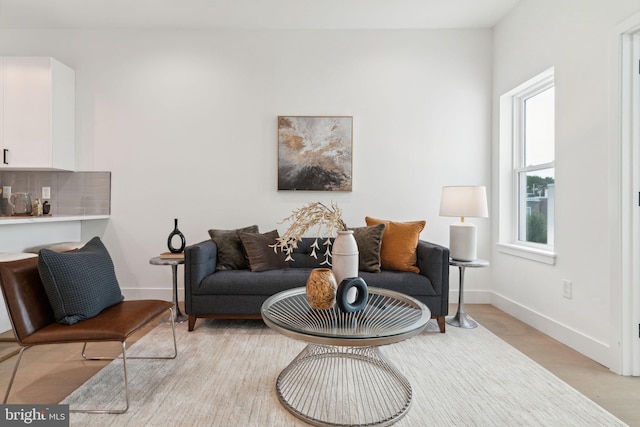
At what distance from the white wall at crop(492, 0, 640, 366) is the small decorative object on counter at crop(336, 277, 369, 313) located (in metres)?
1.73

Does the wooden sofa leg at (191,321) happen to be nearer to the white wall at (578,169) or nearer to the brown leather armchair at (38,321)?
the brown leather armchair at (38,321)

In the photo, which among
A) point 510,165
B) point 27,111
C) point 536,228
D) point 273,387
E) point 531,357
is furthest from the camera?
point 510,165

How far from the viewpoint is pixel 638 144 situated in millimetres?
2049

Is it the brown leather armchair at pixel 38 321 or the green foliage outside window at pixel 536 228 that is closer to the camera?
the brown leather armchair at pixel 38 321

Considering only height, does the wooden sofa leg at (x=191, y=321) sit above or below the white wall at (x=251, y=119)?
below

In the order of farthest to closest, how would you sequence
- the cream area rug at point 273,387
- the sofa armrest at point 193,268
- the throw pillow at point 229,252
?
the throw pillow at point 229,252 < the sofa armrest at point 193,268 < the cream area rug at point 273,387

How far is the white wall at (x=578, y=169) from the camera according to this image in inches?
86.0

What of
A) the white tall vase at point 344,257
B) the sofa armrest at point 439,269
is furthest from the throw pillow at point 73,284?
the sofa armrest at point 439,269

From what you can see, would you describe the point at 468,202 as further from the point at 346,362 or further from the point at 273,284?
the point at 273,284

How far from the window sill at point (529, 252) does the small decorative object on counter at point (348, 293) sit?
6.21 ft

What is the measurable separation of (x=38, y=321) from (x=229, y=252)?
56.7 inches

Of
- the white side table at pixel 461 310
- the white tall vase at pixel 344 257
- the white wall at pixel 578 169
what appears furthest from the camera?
the white side table at pixel 461 310

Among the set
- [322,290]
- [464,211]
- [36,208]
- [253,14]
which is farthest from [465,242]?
[36,208]

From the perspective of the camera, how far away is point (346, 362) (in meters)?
2.10
